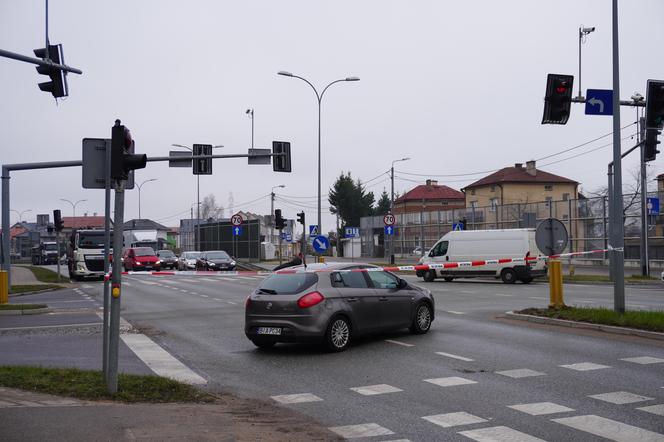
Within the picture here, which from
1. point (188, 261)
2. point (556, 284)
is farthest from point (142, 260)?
point (556, 284)

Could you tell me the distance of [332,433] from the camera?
261 inches

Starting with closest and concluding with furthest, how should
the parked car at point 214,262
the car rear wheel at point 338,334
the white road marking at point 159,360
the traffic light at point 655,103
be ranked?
the white road marking at point 159,360 → the car rear wheel at point 338,334 → the traffic light at point 655,103 → the parked car at point 214,262

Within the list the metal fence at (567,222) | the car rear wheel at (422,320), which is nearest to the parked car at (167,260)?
the metal fence at (567,222)

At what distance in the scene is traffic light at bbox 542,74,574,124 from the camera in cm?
1467

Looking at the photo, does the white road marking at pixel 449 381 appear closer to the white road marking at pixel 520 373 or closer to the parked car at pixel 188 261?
the white road marking at pixel 520 373

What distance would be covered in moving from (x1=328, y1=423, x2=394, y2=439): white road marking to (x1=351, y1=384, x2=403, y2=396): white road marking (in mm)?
1483

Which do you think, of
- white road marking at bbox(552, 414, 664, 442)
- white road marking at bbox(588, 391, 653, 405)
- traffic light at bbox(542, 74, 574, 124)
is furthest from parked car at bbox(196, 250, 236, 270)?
white road marking at bbox(552, 414, 664, 442)

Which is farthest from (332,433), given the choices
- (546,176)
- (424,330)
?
(546,176)

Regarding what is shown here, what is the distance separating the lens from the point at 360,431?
22.0 feet

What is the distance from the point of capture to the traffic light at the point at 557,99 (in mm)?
14672

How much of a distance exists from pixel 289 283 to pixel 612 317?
251 inches

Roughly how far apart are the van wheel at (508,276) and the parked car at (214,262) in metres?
21.0

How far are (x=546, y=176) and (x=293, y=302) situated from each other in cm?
7221

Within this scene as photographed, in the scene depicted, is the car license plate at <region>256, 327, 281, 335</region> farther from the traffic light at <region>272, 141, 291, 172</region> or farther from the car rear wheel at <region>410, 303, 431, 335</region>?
the traffic light at <region>272, 141, 291, 172</region>
